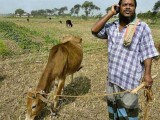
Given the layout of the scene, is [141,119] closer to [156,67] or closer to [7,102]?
[7,102]

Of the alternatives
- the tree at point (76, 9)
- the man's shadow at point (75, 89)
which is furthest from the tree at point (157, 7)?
the tree at point (76, 9)

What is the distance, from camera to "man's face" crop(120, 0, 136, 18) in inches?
171

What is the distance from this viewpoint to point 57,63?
7.09m

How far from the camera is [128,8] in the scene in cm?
434

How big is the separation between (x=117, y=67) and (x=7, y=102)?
160 inches

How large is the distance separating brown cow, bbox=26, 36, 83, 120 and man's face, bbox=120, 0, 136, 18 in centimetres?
244

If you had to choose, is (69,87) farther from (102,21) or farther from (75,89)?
(102,21)

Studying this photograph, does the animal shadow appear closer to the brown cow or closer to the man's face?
the brown cow

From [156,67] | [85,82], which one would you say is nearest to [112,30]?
[85,82]

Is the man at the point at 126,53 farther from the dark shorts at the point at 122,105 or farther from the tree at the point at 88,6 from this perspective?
the tree at the point at 88,6

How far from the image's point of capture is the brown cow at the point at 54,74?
597 cm

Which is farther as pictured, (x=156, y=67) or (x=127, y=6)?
(x=156, y=67)

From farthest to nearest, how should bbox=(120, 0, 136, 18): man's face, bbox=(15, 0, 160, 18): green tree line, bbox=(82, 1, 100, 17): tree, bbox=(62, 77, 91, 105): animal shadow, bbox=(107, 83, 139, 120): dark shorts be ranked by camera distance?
bbox=(82, 1, 100, 17): tree, bbox=(15, 0, 160, 18): green tree line, bbox=(62, 77, 91, 105): animal shadow, bbox=(107, 83, 139, 120): dark shorts, bbox=(120, 0, 136, 18): man's face

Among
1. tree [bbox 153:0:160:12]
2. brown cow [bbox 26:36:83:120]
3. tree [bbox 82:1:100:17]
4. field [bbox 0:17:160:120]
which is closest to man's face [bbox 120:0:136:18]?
field [bbox 0:17:160:120]
